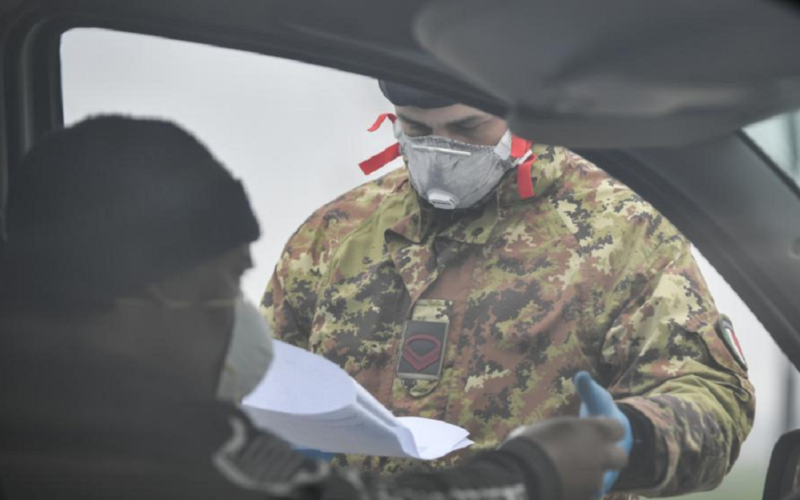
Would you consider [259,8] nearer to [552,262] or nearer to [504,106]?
[504,106]

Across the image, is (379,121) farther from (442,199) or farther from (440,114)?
(442,199)

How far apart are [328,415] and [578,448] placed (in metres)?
0.26

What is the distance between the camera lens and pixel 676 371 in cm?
150

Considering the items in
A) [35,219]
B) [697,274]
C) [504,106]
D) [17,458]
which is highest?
[504,106]

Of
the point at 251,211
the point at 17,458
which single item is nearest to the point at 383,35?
the point at 251,211

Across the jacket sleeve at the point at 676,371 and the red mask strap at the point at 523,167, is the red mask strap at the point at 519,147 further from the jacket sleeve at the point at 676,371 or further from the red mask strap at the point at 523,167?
the jacket sleeve at the point at 676,371

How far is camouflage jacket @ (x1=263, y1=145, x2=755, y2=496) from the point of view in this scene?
1442 millimetres

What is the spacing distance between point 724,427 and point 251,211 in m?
0.66

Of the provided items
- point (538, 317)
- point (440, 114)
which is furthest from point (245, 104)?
point (538, 317)

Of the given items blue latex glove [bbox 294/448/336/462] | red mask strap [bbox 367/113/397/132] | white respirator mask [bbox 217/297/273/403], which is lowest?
blue latex glove [bbox 294/448/336/462]

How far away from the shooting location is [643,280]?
1.60m

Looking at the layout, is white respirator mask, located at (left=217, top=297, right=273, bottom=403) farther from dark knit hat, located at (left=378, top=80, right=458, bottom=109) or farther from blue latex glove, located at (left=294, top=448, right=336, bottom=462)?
dark knit hat, located at (left=378, top=80, right=458, bottom=109)

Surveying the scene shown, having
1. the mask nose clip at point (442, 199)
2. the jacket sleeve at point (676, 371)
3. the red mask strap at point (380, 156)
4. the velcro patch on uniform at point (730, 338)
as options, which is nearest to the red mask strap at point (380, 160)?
the red mask strap at point (380, 156)

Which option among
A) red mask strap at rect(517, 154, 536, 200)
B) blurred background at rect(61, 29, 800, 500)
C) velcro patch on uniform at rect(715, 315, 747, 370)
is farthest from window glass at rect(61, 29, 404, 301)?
velcro patch on uniform at rect(715, 315, 747, 370)
